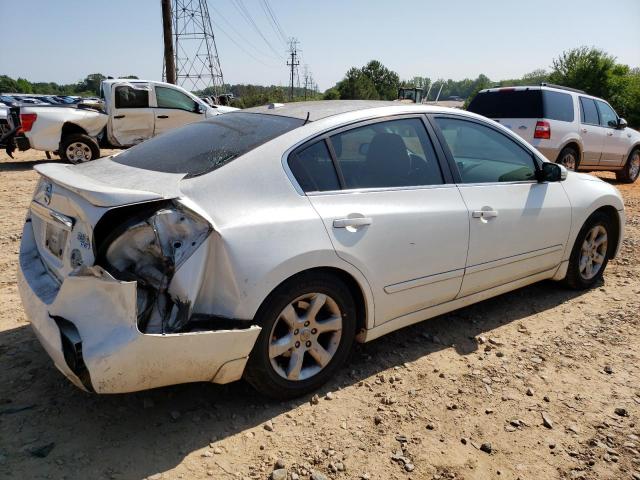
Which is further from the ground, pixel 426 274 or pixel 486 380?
pixel 426 274

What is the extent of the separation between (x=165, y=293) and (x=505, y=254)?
2.40 metres

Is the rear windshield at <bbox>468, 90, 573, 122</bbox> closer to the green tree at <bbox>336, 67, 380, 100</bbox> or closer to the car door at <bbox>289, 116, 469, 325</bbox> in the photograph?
the car door at <bbox>289, 116, 469, 325</bbox>

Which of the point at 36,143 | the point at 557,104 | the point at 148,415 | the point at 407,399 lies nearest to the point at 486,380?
the point at 407,399

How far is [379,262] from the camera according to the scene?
9.68 ft

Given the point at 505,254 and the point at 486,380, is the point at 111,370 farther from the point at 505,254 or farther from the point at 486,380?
the point at 505,254

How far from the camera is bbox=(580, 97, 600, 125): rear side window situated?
10.1 meters

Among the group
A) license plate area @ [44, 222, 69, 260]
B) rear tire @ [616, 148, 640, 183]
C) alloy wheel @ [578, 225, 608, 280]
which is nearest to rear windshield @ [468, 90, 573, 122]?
rear tire @ [616, 148, 640, 183]

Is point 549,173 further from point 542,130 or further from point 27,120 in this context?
point 27,120

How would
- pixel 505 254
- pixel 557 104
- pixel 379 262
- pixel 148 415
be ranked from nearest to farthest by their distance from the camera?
1. pixel 148 415
2. pixel 379 262
3. pixel 505 254
4. pixel 557 104

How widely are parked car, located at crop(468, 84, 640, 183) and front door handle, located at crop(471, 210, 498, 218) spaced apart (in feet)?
21.0

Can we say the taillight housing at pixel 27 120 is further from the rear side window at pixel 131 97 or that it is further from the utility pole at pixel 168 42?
A: the utility pole at pixel 168 42

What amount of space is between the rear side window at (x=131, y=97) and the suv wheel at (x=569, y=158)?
9.12m

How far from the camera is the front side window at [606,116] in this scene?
1078 cm

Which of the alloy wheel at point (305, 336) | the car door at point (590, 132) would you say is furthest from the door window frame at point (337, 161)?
the car door at point (590, 132)
